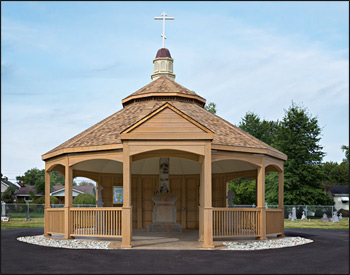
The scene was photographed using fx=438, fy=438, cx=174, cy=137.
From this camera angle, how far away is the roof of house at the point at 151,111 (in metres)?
18.8

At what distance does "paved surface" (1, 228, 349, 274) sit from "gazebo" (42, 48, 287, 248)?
2.26 metres

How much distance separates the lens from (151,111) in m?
18.8

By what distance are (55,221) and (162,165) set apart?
585 centimetres

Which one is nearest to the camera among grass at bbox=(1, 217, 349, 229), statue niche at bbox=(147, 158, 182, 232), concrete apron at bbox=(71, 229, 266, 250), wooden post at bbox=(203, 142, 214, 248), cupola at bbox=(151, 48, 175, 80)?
concrete apron at bbox=(71, 229, 266, 250)

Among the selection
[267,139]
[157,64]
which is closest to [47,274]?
[157,64]

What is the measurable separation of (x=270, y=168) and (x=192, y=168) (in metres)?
4.99

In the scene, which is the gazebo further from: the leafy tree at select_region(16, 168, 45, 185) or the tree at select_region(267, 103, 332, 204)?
the leafy tree at select_region(16, 168, 45, 185)

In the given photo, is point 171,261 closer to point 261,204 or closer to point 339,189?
point 261,204

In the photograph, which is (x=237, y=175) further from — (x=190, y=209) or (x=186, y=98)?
(x=186, y=98)

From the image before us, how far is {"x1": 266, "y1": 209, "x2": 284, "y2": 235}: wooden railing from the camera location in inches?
761

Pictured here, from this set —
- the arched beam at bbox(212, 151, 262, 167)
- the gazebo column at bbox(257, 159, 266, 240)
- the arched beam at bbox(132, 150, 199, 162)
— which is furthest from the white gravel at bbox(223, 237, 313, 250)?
the arched beam at bbox(132, 150, 199, 162)

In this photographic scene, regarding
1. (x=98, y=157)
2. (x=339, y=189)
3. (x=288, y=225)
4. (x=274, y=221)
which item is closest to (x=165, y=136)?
(x=98, y=157)

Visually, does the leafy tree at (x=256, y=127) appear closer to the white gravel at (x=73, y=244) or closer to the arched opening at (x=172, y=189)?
the arched opening at (x=172, y=189)

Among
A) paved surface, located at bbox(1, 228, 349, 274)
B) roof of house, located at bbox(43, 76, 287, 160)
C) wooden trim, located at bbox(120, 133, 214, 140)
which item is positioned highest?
roof of house, located at bbox(43, 76, 287, 160)
